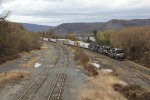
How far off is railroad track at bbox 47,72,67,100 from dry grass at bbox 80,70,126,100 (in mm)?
2096

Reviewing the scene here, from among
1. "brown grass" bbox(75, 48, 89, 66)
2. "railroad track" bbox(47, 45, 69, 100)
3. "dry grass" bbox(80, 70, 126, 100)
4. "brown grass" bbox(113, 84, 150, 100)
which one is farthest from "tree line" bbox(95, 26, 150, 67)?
"brown grass" bbox(113, 84, 150, 100)

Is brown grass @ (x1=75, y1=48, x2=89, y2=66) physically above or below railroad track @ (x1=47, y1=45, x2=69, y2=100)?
below

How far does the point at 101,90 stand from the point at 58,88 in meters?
4.37

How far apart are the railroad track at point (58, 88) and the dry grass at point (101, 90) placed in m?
2.10

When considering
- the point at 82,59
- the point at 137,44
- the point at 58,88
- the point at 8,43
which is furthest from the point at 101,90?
the point at 8,43

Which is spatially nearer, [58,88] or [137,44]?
[58,88]

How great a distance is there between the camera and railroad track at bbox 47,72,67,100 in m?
31.9

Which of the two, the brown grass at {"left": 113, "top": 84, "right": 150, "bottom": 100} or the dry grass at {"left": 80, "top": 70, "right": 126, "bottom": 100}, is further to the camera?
the dry grass at {"left": 80, "top": 70, "right": 126, "bottom": 100}

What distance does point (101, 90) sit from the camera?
36.3 metres

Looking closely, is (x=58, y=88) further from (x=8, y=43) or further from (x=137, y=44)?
(x=8, y=43)

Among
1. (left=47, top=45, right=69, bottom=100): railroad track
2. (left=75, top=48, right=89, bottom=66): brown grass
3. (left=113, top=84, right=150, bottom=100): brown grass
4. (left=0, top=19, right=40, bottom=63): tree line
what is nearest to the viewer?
(left=113, top=84, right=150, bottom=100): brown grass

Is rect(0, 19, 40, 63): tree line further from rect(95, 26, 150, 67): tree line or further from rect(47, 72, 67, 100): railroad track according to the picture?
rect(47, 72, 67, 100): railroad track

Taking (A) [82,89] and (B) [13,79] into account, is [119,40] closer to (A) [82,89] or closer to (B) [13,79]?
(B) [13,79]

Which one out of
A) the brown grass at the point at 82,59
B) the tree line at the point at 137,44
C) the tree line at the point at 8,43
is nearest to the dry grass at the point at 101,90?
the brown grass at the point at 82,59
